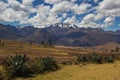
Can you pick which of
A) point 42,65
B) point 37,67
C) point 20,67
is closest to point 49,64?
point 42,65

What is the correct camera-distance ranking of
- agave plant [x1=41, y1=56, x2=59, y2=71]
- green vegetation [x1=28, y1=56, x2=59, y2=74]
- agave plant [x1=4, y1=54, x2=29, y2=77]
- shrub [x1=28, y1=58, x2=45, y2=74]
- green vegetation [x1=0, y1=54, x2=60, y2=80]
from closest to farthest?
green vegetation [x1=0, y1=54, x2=60, y2=80] → agave plant [x1=4, y1=54, x2=29, y2=77] → shrub [x1=28, y1=58, x2=45, y2=74] → green vegetation [x1=28, y1=56, x2=59, y2=74] → agave plant [x1=41, y1=56, x2=59, y2=71]

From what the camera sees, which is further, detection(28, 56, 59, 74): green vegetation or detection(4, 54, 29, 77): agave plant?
detection(28, 56, 59, 74): green vegetation

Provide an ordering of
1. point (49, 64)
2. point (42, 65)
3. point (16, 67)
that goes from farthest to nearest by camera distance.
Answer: point (49, 64), point (42, 65), point (16, 67)

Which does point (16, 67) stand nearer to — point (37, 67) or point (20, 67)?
point (20, 67)

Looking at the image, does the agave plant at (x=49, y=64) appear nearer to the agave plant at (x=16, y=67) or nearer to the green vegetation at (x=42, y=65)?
the green vegetation at (x=42, y=65)

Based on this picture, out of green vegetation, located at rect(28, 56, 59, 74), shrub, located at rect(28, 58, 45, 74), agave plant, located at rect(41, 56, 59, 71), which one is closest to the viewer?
shrub, located at rect(28, 58, 45, 74)

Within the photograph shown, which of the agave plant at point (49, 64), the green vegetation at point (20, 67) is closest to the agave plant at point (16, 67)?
the green vegetation at point (20, 67)

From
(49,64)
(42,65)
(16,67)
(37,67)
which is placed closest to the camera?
(16,67)

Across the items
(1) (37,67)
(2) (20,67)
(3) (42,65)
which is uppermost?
(2) (20,67)

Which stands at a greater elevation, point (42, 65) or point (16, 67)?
point (16, 67)

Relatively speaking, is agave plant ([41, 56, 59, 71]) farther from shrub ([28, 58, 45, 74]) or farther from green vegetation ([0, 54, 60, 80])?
shrub ([28, 58, 45, 74])

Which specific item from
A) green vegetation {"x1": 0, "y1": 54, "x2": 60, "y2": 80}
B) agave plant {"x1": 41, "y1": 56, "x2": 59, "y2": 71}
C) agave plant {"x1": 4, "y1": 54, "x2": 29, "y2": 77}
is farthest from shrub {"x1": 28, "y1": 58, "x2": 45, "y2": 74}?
agave plant {"x1": 4, "y1": 54, "x2": 29, "y2": 77}

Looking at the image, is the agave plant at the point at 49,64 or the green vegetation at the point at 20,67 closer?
the green vegetation at the point at 20,67

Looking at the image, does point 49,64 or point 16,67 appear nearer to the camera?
point 16,67
